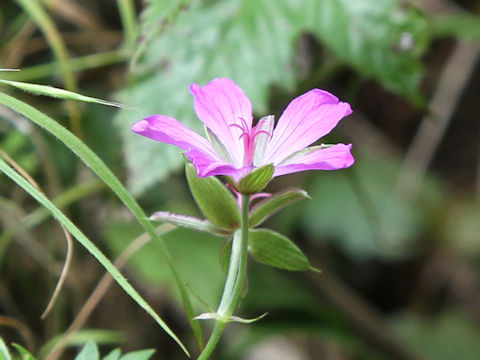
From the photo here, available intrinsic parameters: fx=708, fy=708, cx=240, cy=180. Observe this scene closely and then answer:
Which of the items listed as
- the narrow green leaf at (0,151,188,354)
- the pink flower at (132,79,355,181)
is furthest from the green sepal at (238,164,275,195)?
the narrow green leaf at (0,151,188,354)

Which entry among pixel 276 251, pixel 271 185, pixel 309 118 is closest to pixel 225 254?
pixel 276 251

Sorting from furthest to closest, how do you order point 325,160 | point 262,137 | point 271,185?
point 271,185
point 262,137
point 325,160

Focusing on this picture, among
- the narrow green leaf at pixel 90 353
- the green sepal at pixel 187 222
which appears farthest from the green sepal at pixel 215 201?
the narrow green leaf at pixel 90 353

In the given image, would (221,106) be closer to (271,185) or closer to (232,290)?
(232,290)

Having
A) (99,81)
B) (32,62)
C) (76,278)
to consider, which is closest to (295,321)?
(76,278)

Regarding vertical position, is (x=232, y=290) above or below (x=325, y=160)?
below

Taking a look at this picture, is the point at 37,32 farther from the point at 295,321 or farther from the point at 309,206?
the point at 309,206

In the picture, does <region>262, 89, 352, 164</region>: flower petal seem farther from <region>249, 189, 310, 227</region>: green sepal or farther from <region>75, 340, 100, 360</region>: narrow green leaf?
<region>75, 340, 100, 360</region>: narrow green leaf
